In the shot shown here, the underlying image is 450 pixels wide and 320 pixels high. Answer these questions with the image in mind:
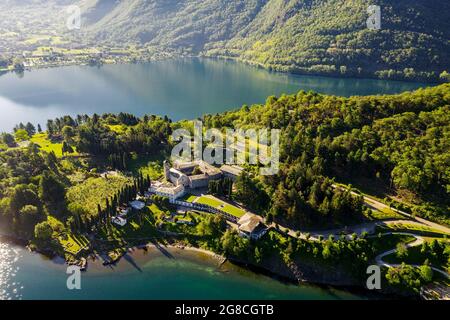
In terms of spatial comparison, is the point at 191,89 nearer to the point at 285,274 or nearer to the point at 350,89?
the point at 350,89

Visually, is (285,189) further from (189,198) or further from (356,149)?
(356,149)

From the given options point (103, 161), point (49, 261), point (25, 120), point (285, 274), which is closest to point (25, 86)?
point (25, 120)

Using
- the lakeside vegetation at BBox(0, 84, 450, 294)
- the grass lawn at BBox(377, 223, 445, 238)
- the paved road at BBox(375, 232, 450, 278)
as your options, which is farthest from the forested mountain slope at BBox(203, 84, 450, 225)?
the paved road at BBox(375, 232, 450, 278)

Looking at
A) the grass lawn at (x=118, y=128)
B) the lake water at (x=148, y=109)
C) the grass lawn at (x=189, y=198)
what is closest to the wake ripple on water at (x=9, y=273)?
the lake water at (x=148, y=109)

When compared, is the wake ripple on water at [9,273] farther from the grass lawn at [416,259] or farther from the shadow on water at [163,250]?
the grass lawn at [416,259]

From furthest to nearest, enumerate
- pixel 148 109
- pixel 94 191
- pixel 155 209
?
pixel 148 109
pixel 94 191
pixel 155 209

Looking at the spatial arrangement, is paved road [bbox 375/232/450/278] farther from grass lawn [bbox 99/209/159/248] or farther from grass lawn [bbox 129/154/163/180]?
grass lawn [bbox 129/154/163/180]

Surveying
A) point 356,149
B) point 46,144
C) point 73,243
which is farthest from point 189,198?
point 46,144
